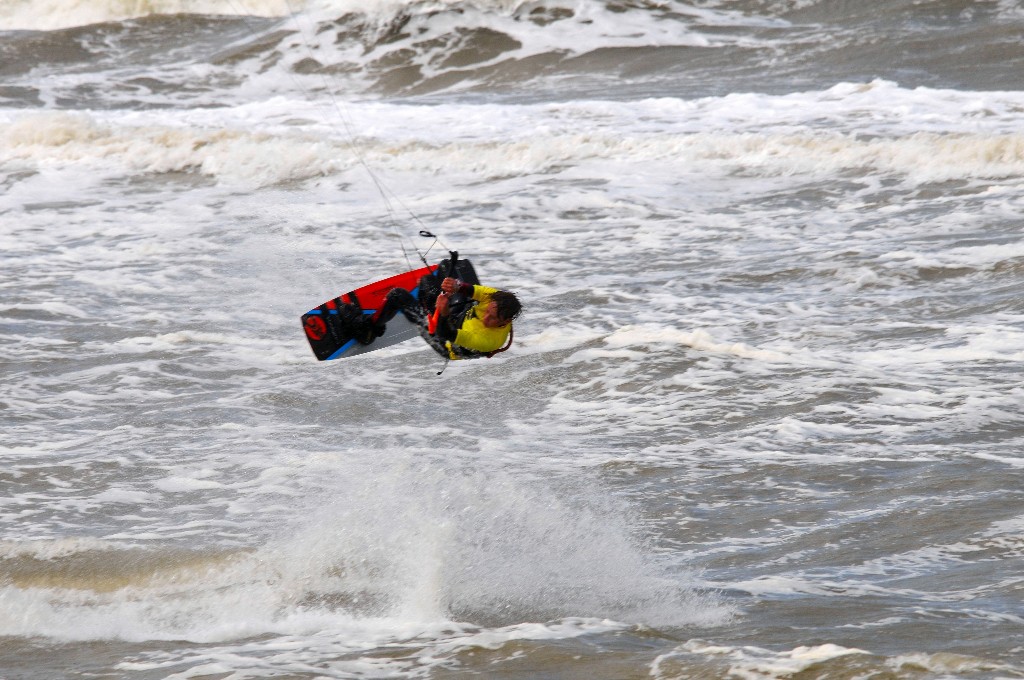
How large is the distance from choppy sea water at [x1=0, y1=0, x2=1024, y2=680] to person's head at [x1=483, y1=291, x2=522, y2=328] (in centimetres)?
103

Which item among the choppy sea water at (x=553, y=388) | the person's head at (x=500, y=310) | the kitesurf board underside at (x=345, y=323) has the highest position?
the person's head at (x=500, y=310)

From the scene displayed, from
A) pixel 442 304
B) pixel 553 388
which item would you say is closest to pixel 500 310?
pixel 442 304

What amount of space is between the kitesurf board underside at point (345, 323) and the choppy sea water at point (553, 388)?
0.54 m

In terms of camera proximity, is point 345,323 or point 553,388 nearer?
point 345,323

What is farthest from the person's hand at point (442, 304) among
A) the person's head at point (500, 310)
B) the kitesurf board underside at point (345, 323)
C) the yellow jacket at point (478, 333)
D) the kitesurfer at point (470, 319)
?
the kitesurf board underside at point (345, 323)

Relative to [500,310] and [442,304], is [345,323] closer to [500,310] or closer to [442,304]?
[442,304]

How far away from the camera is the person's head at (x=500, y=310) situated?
25.7 ft

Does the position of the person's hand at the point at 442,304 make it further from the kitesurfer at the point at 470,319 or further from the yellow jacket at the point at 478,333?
the yellow jacket at the point at 478,333

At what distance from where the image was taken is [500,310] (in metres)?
7.86

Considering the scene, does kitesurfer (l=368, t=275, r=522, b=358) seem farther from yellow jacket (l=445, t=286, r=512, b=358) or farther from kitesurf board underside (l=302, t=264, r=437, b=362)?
kitesurf board underside (l=302, t=264, r=437, b=362)

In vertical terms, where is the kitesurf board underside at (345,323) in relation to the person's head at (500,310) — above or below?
below

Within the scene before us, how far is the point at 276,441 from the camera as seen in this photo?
28.6ft

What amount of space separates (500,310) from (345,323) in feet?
5.62

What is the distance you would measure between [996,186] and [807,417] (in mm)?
6511
